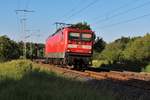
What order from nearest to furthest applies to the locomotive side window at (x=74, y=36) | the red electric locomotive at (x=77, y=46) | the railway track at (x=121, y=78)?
the railway track at (x=121, y=78), the red electric locomotive at (x=77, y=46), the locomotive side window at (x=74, y=36)

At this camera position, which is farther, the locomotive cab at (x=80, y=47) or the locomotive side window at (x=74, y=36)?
the locomotive side window at (x=74, y=36)

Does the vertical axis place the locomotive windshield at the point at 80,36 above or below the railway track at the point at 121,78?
above

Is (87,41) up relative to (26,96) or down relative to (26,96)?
up

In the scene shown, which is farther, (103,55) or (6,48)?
(6,48)

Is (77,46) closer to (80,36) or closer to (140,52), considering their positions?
(80,36)

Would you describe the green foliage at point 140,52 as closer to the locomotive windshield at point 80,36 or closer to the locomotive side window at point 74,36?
the locomotive windshield at point 80,36

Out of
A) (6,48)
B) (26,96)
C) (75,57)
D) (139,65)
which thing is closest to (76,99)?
(26,96)

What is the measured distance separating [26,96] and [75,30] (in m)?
24.4

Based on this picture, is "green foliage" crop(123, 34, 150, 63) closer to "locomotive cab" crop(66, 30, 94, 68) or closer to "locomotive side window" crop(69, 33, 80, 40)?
"locomotive cab" crop(66, 30, 94, 68)

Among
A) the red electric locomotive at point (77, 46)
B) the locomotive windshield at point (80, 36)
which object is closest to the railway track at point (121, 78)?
the red electric locomotive at point (77, 46)

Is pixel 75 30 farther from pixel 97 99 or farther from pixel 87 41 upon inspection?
pixel 97 99

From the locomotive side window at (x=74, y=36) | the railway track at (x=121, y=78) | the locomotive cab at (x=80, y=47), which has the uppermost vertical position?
the locomotive side window at (x=74, y=36)

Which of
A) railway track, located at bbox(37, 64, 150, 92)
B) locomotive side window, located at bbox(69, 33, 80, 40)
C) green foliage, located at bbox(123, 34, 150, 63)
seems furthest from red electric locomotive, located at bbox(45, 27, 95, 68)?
green foliage, located at bbox(123, 34, 150, 63)

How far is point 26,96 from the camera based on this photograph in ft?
35.1
